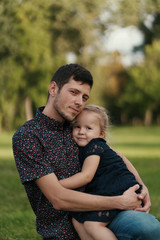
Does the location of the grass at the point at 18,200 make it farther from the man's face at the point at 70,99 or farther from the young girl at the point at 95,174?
the man's face at the point at 70,99

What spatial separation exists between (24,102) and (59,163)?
120 feet

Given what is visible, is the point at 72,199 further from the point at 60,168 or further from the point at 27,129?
the point at 27,129

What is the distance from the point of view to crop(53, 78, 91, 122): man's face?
3262mm

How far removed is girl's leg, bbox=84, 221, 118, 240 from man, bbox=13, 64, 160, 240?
0.06 meters

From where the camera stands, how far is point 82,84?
3.28 m

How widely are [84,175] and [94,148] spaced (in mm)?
268

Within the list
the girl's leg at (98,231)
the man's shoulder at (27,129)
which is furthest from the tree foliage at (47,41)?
the girl's leg at (98,231)

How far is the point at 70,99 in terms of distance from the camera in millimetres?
3264

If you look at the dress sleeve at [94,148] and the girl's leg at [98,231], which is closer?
the girl's leg at [98,231]

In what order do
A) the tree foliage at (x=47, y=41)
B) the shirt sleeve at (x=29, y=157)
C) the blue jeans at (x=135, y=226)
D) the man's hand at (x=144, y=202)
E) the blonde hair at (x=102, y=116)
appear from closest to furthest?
1. the blue jeans at (x=135, y=226)
2. the shirt sleeve at (x=29, y=157)
3. the man's hand at (x=144, y=202)
4. the blonde hair at (x=102, y=116)
5. the tree foliage at (x=47, y=41)

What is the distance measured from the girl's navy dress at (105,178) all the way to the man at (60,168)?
68mm

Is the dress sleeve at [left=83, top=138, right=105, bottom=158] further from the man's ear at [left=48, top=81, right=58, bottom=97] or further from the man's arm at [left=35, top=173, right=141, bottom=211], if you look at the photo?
the man's ear at [left=48, top=81, right=58, bottom=97]

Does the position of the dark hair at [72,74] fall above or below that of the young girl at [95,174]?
above

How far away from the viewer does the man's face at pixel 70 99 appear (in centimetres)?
326
